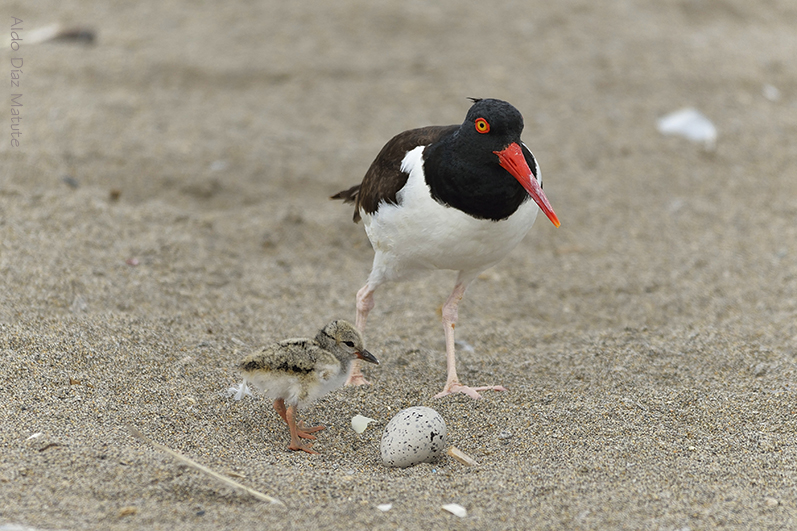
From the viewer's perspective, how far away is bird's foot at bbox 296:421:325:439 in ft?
12.2

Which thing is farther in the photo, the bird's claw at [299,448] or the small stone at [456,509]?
the bird's claw at [299,448]

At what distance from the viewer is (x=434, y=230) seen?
152 inches

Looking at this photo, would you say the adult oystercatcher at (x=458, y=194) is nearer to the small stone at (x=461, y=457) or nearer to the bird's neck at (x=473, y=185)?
the bird's neck at (x=473, y=185)

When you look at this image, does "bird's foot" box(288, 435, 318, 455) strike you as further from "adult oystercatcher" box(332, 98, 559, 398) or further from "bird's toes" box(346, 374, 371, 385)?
"adult oystercatcher" box(332, 98, 559, 398)

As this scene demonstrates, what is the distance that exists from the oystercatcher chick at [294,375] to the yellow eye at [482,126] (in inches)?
51.3

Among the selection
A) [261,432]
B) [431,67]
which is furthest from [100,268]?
[431,67]

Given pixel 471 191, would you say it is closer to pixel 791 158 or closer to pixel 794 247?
pixel 794 247

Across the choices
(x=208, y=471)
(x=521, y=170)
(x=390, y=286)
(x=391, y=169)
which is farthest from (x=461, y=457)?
(x=390, y=286)

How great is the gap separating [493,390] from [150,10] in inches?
300

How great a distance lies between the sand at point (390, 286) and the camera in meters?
3.21

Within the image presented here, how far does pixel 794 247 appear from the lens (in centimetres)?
616

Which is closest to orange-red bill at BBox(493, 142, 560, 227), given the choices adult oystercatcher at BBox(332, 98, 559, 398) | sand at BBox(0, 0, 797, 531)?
adult oystercatcher at BBox(332, 98, 559, 398)

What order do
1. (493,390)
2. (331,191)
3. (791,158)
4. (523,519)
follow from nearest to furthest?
(523,519) → (493,390) → (331,191) → (791,158)

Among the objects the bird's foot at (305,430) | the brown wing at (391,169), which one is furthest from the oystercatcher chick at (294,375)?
the brown wing at (391,169)
